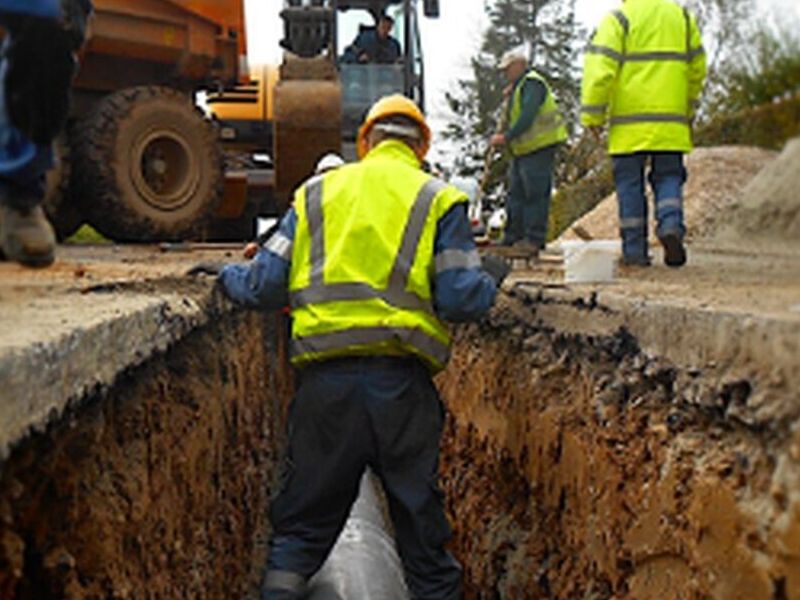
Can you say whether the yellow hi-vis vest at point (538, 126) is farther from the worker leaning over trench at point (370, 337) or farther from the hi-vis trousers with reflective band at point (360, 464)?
the hi-vis trousers with reflective band at point (360, 464)

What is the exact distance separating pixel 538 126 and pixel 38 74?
437cm

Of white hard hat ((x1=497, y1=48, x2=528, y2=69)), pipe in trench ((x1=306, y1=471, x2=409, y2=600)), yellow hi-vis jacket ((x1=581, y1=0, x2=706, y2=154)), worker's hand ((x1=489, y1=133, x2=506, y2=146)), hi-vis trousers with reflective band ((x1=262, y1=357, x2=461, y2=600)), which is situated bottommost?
pipe in trench ((x1=306, y1=471, x2=409, y2=600))

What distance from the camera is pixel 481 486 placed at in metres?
4.45

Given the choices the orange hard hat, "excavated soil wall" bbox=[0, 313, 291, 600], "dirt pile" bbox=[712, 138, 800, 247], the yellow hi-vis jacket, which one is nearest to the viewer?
"excavated soil wall" bbox=[0, 313, 291, 600]

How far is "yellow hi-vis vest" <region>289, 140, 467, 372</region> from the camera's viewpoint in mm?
3418

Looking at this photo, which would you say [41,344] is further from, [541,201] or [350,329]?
[541,201]

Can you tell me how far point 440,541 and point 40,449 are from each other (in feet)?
6.45

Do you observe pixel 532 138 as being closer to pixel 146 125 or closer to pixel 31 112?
pixel 146 125

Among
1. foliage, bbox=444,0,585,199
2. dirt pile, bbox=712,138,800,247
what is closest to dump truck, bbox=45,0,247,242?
dirt pile, bbox=712,138,800,247

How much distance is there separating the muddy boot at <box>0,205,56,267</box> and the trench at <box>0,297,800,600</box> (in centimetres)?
58

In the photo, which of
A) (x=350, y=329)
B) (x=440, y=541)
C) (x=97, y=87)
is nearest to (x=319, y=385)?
(x=350, y=329)

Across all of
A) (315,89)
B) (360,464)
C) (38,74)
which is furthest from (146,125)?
(360,464)

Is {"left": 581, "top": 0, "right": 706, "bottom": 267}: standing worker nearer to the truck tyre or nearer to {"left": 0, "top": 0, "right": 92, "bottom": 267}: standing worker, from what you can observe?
{"left": 0, "top": 0, "right": 92, "bottom": 267}: standing worker

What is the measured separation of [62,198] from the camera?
751 centimetres
